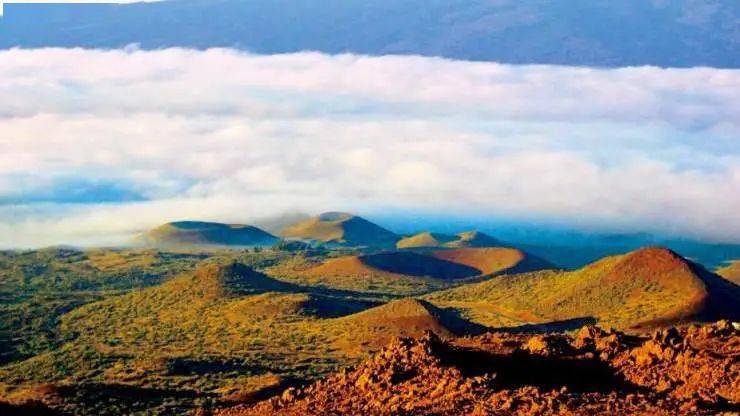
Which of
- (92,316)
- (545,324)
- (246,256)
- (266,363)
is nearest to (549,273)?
(545,324)

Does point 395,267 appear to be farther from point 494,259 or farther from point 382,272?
point 494,259

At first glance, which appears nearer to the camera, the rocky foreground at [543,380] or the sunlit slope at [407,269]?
the rocky foreground at [543,380]

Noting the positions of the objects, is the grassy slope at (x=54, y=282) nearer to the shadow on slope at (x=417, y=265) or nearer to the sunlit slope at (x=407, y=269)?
the sunlit slope at (x=407, y=269)

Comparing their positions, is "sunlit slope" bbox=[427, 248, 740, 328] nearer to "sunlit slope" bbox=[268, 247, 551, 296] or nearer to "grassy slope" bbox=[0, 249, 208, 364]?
"sunlit slope" bbox=[268, 247, 551, 296]

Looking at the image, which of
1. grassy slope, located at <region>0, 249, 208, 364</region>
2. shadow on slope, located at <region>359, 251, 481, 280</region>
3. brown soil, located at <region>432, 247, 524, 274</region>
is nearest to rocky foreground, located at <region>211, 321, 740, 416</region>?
grassy slope, located at <region>0, 249, 208, 364</region>

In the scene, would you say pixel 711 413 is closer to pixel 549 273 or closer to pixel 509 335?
pixel 509 335

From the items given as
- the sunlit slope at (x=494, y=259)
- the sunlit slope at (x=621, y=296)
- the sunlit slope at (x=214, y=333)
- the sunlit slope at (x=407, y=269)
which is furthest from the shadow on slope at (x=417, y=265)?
the sunlit slope at (x=621, y=296)
